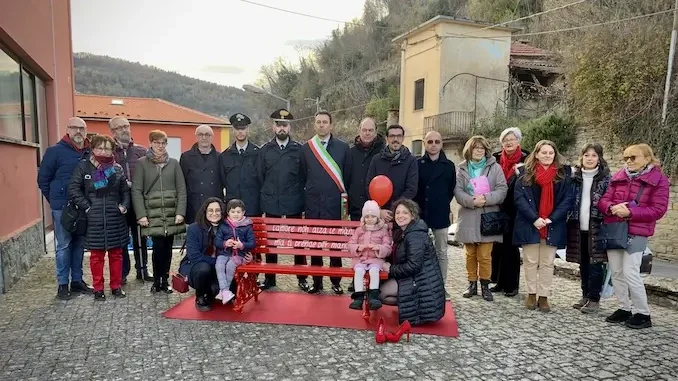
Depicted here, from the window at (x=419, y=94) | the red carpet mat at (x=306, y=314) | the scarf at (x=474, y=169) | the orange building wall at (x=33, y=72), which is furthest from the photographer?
the window at (x=419, y=94)

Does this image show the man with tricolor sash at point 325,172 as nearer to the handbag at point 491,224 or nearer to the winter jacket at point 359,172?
the winter jacket at point 359,172

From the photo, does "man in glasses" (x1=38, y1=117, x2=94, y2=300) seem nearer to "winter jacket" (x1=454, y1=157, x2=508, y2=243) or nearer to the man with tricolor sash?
the man with tricolor sash

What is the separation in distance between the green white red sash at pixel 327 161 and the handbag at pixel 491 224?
158cm

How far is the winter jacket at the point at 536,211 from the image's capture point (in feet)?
16.6

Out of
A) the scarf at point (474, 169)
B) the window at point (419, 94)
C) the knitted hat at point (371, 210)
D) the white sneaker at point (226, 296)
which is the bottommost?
the white sneaker at point (226, 296)

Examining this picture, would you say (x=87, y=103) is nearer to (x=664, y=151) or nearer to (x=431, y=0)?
(x=431, y=0)

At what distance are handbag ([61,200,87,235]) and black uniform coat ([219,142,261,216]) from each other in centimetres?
152

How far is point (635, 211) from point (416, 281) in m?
2.16

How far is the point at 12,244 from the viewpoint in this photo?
6.11 metres

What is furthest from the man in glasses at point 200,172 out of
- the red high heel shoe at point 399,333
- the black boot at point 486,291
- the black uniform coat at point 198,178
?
the black boot at point 486,291

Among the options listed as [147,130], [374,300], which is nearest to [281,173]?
[374,300]

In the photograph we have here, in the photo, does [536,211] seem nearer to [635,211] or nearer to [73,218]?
[635,211]

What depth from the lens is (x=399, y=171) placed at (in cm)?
524

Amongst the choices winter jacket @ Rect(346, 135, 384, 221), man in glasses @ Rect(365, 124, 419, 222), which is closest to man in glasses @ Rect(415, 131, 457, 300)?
man in glasses @ Rect(365, 124, 419, 222)
